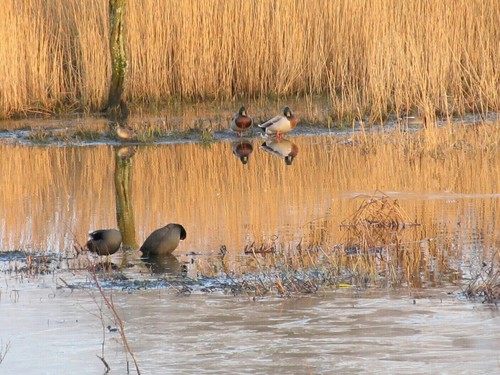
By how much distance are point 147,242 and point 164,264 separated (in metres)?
0.29

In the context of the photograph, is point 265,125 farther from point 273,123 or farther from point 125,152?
point 125,152

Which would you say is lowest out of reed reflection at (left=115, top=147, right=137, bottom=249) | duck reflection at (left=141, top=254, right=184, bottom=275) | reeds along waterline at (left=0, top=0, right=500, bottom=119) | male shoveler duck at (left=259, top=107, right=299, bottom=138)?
duck reflection at (left=141, top=254, right=184, bottom=275)

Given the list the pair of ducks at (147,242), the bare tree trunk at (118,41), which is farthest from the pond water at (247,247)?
the bare tree trunk at (118,41)

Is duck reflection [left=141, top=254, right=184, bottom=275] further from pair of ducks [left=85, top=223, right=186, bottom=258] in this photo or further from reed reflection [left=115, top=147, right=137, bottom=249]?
reed reflection [left=115, top=147, right=137, bottom=249]

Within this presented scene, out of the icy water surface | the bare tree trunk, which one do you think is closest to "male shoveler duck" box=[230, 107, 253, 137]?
the bare tree trunk

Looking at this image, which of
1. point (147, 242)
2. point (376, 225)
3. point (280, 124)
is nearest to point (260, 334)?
point (147, 242)

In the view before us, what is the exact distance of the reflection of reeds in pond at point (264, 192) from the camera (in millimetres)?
8094

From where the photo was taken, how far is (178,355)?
17.2ft

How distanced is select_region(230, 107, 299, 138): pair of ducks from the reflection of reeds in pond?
0.94 ft

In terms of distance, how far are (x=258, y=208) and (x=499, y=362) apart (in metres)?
4.49

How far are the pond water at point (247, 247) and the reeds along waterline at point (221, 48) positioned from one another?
201 centimetres

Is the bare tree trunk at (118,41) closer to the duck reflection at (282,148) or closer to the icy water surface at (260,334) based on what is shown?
the duck reflection at (282,148)

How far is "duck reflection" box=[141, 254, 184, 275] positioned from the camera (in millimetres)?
7180

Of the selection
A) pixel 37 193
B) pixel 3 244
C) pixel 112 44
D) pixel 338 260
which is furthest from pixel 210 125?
pixel 338 260
